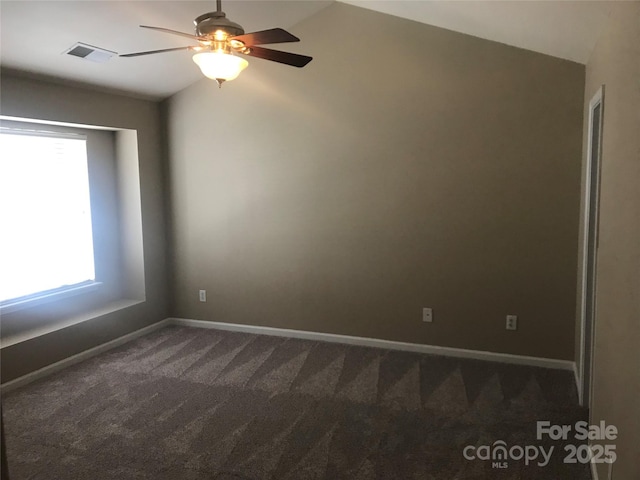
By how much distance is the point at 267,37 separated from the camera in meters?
2.28

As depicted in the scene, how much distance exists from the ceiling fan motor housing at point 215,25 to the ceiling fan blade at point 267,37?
4cm

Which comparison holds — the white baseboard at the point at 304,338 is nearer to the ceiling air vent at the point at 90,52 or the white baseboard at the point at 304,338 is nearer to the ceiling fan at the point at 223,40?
the ceiling air vent at the point at 90,52

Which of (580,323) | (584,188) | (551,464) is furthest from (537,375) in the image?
(584,188)

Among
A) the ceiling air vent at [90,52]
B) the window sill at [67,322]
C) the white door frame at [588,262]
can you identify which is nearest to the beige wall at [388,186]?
the white door frame at [588,262]

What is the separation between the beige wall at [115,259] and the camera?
364cm

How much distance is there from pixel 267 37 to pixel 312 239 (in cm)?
242

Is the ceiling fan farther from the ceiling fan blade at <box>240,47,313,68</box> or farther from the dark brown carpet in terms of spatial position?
the dark brown carpet

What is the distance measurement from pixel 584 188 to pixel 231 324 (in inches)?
138

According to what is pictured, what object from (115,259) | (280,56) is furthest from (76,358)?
(280,56)

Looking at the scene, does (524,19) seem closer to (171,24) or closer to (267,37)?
(267,37)

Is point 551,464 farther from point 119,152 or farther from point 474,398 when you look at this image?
point 119,152

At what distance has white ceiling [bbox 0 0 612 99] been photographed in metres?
2.81

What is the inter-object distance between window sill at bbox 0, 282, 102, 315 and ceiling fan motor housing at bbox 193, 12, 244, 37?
2926mm

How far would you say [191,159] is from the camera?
4.85m
